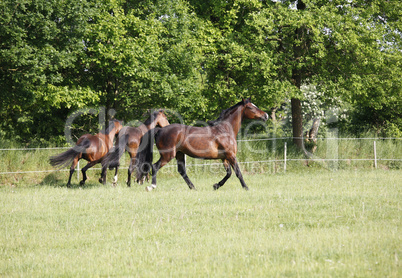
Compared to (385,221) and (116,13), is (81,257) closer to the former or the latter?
(385,221)

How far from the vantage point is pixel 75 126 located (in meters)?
22.1

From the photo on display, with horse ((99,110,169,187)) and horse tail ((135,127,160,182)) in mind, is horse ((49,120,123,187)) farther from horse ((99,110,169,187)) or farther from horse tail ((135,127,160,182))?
horse tail ((135,127,160,182))

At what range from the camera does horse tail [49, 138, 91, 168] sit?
13.6 m

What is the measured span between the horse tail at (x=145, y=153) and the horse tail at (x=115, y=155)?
0.65m

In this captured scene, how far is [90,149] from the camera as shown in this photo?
14430 millimetres

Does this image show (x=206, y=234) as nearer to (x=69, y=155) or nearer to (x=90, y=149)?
(x=69, y=155)

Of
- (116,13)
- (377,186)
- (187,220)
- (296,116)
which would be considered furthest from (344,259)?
(296,116)

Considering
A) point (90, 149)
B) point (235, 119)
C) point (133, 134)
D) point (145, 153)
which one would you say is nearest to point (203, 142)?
point (235, 119)

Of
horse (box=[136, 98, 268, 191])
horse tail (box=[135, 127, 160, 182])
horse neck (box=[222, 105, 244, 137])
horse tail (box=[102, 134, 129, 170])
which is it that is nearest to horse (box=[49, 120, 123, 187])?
horse tail (box=[102, 134, 129, 170])

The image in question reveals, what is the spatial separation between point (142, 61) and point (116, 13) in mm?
2536

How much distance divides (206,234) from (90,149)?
8.24 m

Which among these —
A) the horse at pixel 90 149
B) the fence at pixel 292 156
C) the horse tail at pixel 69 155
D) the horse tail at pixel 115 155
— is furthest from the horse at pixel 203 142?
the fence at pixel 292 156

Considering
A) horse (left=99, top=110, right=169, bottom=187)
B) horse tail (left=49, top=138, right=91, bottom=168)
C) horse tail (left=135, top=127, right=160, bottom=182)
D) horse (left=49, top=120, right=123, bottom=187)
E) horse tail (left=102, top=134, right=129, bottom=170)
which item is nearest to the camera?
horse tail (left=135, top=127, right=160, bottom=182)

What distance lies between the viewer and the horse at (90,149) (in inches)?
550
